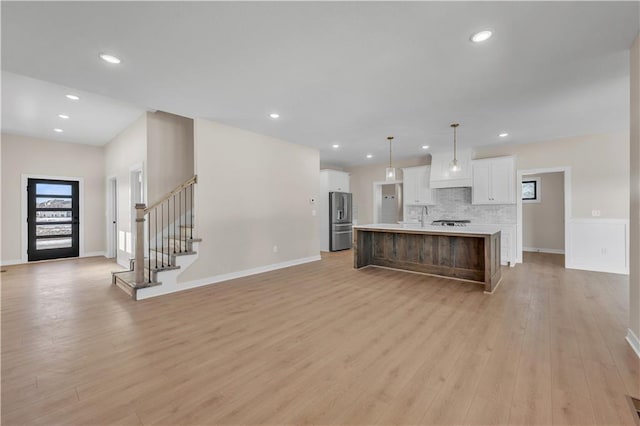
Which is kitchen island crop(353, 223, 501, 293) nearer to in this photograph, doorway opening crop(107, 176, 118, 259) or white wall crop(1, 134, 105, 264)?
doorway opening crop(107, 176, 118, 259)

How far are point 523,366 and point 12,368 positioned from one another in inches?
154

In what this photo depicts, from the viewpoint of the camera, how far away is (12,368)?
2.11m

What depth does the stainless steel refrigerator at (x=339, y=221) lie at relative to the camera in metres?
7.82

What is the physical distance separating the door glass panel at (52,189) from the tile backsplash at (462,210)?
345 inches

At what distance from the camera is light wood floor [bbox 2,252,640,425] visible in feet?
5.44

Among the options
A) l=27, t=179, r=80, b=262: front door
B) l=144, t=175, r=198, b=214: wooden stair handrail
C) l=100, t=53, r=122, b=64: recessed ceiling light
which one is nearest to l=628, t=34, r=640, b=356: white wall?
l=100, t=53, r=122, b=64: recessed ceiling light

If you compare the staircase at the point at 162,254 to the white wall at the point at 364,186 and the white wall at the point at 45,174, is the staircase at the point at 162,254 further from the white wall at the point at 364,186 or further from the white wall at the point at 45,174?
the white wall at the point at 364,186

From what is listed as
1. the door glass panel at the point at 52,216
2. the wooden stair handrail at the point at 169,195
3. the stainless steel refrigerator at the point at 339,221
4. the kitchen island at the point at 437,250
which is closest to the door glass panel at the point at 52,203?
the door glass panel at the point at 52,216

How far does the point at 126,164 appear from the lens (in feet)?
18.5

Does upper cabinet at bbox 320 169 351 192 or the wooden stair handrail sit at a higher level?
upper cabinet at bbox 320 169 351 192

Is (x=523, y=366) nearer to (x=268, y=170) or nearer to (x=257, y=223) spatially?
(x=257, y=223)

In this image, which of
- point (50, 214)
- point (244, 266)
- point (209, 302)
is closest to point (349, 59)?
point (209, 302)

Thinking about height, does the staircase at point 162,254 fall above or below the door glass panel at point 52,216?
below

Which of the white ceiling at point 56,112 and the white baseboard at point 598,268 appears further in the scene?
the white baseboard at point 598,268
